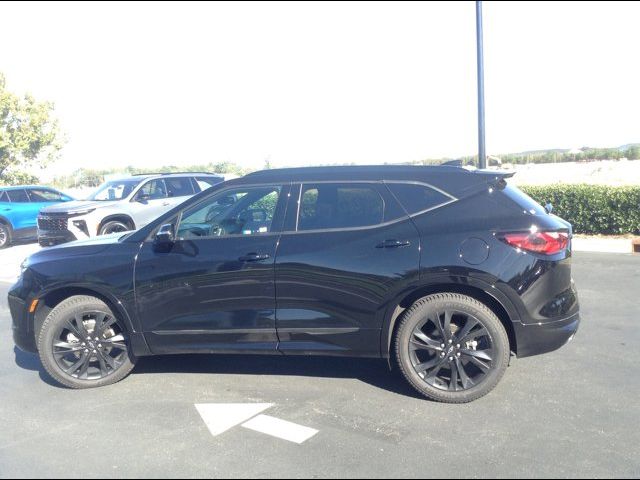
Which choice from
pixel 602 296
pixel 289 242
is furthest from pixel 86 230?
pixel 602 296

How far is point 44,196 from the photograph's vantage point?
51.7ft

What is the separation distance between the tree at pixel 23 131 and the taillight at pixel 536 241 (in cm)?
2794

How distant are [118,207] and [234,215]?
8055mm

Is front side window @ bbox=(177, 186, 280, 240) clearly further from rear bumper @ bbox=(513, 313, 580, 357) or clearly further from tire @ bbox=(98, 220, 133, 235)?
tire @ bbox=(98, 220, 133, 235)

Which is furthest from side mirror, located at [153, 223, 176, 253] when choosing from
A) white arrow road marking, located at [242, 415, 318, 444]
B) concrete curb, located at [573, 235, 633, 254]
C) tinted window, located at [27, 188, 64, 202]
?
tinted window, located at [27, 188, 64, 202]

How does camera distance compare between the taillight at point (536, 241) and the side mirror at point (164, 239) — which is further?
the side mirror at point (164, 239)

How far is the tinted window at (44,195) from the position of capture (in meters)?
15.5

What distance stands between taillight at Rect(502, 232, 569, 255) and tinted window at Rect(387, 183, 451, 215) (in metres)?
0.56

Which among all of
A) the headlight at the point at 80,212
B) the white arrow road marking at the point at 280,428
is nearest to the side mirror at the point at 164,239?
the white arrow road marking at the point at 280,428

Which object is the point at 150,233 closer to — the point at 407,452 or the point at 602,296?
the point at 407,452

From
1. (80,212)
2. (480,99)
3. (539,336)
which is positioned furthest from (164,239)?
(480,99)

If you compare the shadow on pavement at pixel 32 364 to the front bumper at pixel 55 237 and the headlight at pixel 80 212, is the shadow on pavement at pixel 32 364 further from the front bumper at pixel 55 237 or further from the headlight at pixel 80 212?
the headlight at pixel 80 212

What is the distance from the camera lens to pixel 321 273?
434cm

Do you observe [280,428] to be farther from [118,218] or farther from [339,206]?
[118,218]
